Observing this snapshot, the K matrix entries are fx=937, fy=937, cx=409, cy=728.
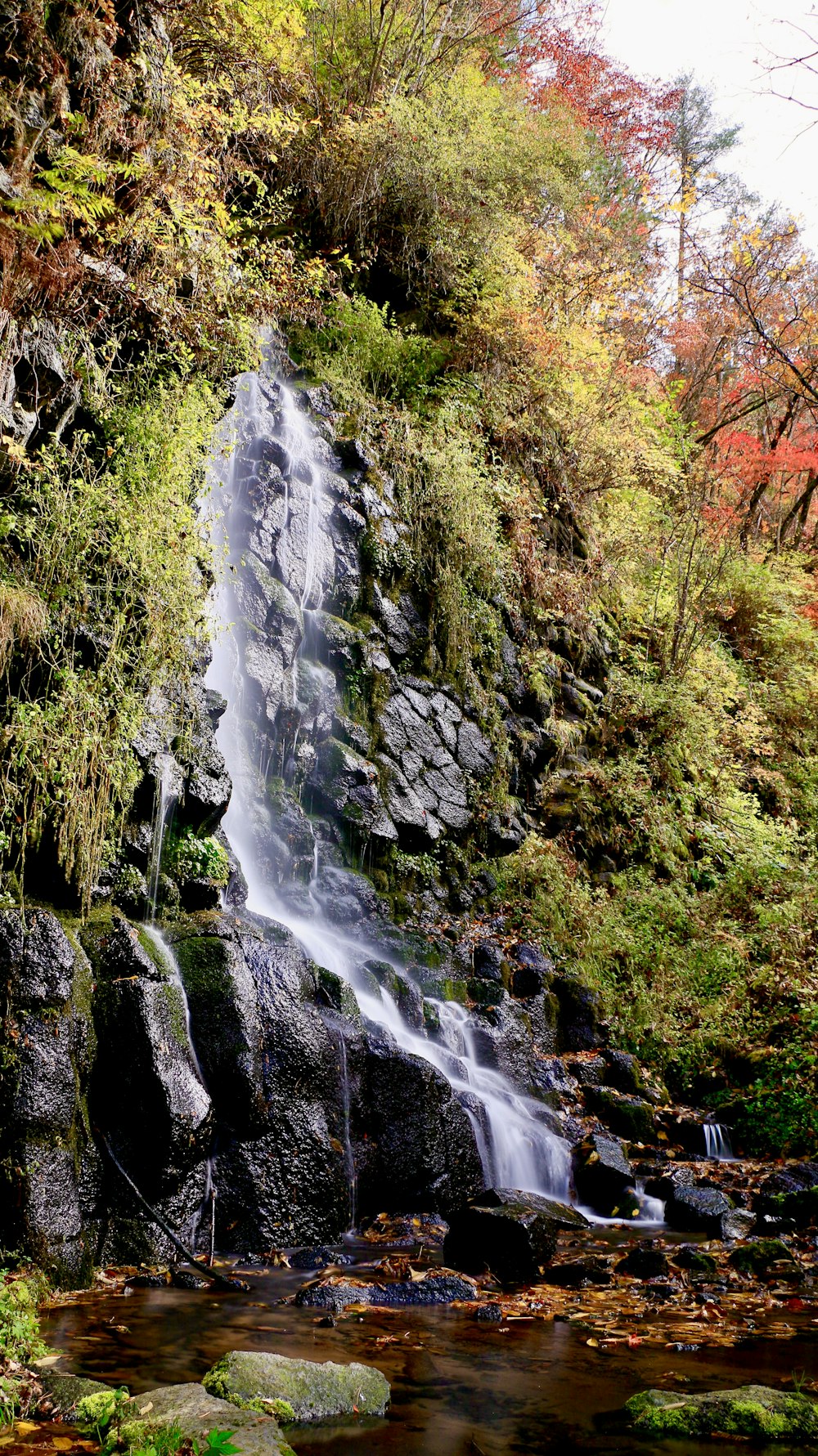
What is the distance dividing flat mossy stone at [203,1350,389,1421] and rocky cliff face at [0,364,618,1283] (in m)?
1.71

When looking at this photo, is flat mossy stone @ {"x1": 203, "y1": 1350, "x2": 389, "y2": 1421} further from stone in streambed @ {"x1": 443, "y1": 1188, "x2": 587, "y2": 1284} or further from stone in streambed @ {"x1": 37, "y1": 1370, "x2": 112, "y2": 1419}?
stone in streambed @ {"x1": 443, "y1": 1188, "x2": 587, "y2": 1284}

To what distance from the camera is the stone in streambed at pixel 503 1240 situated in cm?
588

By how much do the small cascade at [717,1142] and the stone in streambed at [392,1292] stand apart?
4679 mm

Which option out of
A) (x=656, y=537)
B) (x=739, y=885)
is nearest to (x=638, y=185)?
(x=656, y=537)

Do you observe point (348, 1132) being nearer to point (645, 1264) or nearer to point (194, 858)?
point (645, 1264)

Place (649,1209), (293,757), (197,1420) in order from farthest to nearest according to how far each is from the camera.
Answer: (293,757) → (649,1209) → (197,1420)

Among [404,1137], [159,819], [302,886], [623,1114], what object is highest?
[159,819]

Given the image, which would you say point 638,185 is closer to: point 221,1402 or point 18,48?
point 18,48

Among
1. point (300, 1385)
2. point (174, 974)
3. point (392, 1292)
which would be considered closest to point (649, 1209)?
point (392, 1292)

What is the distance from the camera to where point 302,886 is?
9203mm

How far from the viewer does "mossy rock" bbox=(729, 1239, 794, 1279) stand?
20.4ft

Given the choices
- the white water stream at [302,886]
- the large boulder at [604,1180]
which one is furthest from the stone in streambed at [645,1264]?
the large boulder at [604,1180]

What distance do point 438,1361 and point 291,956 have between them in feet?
9.88

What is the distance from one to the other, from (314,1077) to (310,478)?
7312mm
